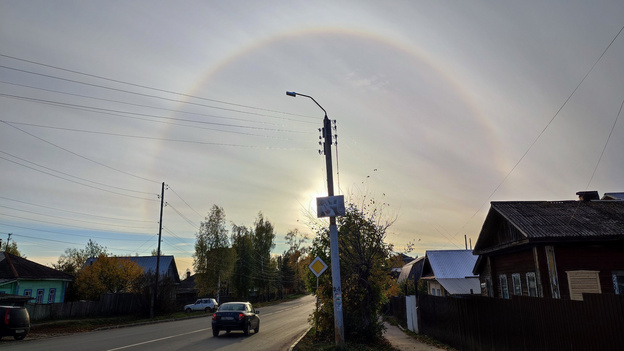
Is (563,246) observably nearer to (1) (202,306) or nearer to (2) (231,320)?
(2) (231,320)

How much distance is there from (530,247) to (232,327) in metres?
13.2

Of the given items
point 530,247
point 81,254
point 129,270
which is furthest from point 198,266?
point 530,247

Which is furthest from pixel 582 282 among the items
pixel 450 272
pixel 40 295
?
pixel 40 295

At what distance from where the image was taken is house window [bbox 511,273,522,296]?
53.0ft

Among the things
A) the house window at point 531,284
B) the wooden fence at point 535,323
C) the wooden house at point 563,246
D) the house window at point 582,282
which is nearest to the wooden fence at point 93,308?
the wooden fence at point 535,323

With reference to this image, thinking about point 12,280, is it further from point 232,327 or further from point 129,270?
point 232,327

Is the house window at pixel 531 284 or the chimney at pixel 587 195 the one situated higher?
the chimney at pixel 587 195

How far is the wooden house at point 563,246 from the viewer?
1366cm

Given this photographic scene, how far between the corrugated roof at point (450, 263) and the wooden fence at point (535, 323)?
16.1m

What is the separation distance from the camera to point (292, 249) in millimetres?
91125

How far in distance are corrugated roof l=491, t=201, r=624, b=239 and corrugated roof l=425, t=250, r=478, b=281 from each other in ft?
47.7

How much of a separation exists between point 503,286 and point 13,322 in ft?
72.8

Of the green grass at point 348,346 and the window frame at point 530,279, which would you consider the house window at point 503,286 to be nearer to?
the window frame at point 530,279

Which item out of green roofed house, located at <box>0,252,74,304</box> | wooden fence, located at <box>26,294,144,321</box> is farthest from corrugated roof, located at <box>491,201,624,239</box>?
green roofed house, located at <box>0,252,74,304</box>
